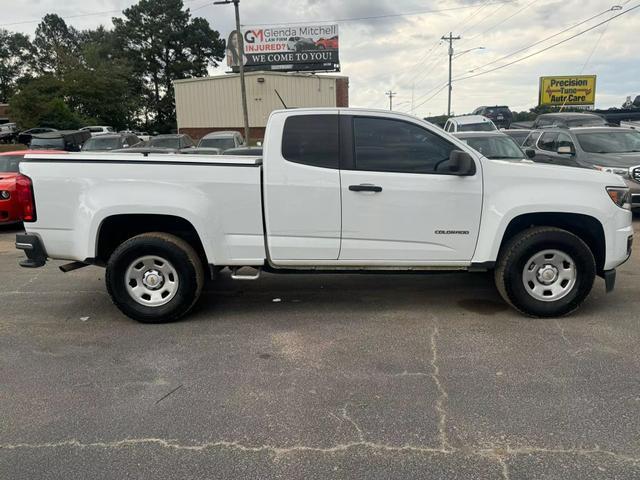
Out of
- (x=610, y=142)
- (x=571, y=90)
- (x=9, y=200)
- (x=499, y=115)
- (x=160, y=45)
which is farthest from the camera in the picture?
(x=160, y=45)

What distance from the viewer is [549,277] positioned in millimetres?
4879

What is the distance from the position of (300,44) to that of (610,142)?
3519 cm

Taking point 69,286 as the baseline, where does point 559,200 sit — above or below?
above

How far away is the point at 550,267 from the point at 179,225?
3.52 metres

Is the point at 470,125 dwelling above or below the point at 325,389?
above

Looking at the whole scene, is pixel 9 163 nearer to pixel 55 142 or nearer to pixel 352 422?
pixel 352 422

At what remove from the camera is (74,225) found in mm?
4793

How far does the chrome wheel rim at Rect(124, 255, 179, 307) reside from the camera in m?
4.90

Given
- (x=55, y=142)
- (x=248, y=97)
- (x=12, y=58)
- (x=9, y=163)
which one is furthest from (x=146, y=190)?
(x=12, y=58)

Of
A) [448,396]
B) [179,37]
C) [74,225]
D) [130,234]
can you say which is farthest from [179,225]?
[179,37]

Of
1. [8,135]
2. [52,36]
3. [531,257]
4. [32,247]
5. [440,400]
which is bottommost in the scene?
[440,400]

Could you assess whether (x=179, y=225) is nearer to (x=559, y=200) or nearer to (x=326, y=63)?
(x=559, y=200)

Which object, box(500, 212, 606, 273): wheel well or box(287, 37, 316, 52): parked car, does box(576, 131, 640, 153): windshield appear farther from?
box(287, 37, 316, 52): parked car

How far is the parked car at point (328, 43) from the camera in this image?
42469mm
